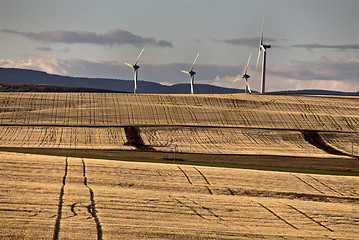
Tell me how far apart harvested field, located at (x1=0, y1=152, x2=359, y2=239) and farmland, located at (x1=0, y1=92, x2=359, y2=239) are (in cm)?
7

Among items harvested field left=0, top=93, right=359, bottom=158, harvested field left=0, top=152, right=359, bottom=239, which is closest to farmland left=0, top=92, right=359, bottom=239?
harvested field left=0, top=152, right=359, bottom=239

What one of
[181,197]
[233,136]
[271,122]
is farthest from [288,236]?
[271,122]

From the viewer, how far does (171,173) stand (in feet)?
153

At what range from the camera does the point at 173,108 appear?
356 feet

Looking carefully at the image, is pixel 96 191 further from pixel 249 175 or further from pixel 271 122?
pixel 271 122

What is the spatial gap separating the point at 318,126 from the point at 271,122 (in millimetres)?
7788

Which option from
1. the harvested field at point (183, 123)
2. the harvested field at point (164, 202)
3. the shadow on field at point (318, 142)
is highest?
the harvested field at point (164, 202)

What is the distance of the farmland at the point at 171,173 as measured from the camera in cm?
2878

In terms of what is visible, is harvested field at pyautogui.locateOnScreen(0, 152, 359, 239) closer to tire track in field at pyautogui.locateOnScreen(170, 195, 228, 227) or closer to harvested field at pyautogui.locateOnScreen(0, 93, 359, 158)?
tire track in field at pyautogui.locateOnScreen(170, 195, 228, 227)

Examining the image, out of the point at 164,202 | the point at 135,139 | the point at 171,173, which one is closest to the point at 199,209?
the point at 164,202

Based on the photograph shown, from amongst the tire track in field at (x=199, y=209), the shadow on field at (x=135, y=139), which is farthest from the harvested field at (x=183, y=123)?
the tire track in field at (x=199, y=209)

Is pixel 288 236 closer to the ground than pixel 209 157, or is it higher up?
higher up

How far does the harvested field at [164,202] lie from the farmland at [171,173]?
0.07 meters

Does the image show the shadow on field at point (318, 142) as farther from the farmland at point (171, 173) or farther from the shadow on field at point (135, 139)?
the shadow on field at point (135, 139)
